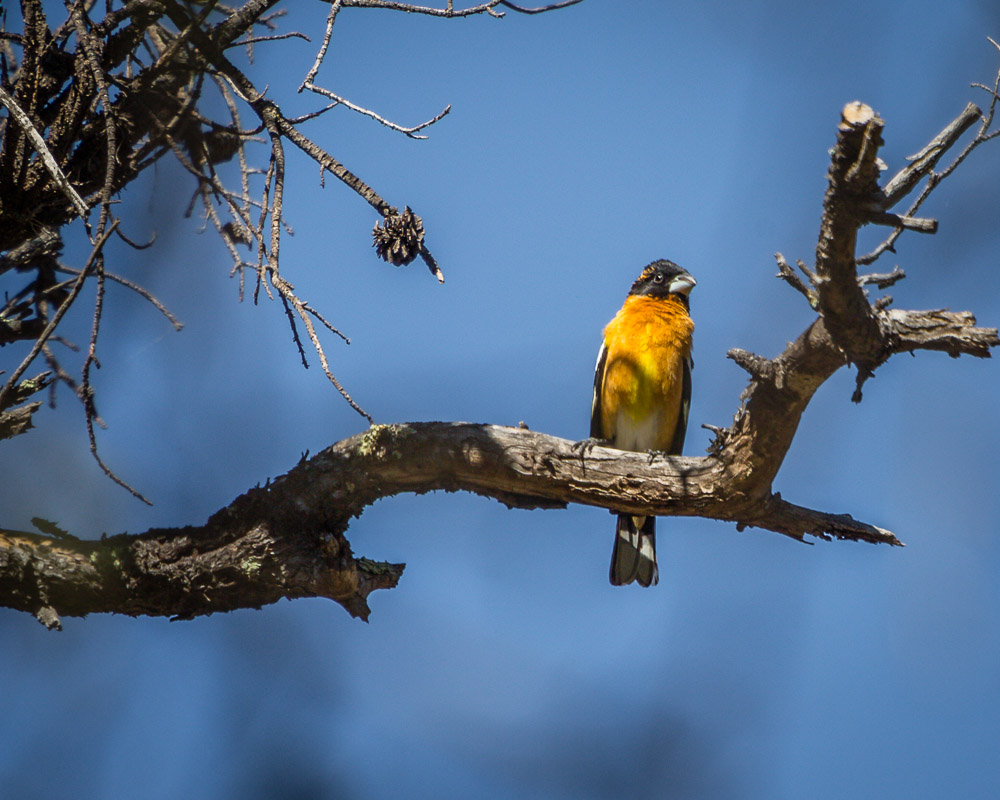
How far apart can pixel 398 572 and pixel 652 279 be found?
372 centimetres

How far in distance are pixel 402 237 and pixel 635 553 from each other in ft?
11.8

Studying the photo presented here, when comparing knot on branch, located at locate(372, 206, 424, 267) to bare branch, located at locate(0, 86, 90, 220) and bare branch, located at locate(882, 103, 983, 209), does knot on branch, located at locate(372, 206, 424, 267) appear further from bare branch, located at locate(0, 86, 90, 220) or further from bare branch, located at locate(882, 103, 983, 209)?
bare branch, located at locate(882, 103, 983, 209)

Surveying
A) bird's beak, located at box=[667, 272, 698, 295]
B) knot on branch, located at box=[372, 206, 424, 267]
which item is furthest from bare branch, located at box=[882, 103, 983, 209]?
bird's beak, located at box=[667, 272, 698, 295]

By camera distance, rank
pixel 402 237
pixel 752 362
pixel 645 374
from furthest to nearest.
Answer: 1. pixel 645 374
2. pixel 752 362
3. pixel 402 237

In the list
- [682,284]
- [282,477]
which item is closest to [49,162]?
[282,477]

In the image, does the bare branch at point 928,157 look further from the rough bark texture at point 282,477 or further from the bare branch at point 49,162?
the bare branch at point 49,162

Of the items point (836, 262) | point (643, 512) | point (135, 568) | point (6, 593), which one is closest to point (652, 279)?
point (643, 512)

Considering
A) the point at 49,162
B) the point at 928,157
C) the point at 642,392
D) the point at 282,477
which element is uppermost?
the point at 642,392

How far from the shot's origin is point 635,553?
583cm

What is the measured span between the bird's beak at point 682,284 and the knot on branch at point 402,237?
3.82 meters

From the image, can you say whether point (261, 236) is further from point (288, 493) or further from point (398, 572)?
point (398, 572)

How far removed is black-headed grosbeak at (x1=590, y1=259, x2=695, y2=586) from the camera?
5820 mm

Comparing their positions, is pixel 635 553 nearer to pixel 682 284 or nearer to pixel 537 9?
pixel 682 284

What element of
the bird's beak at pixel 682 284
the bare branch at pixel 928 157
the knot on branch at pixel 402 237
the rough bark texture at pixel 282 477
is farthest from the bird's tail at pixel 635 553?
the bare branch at pixel 928 157
